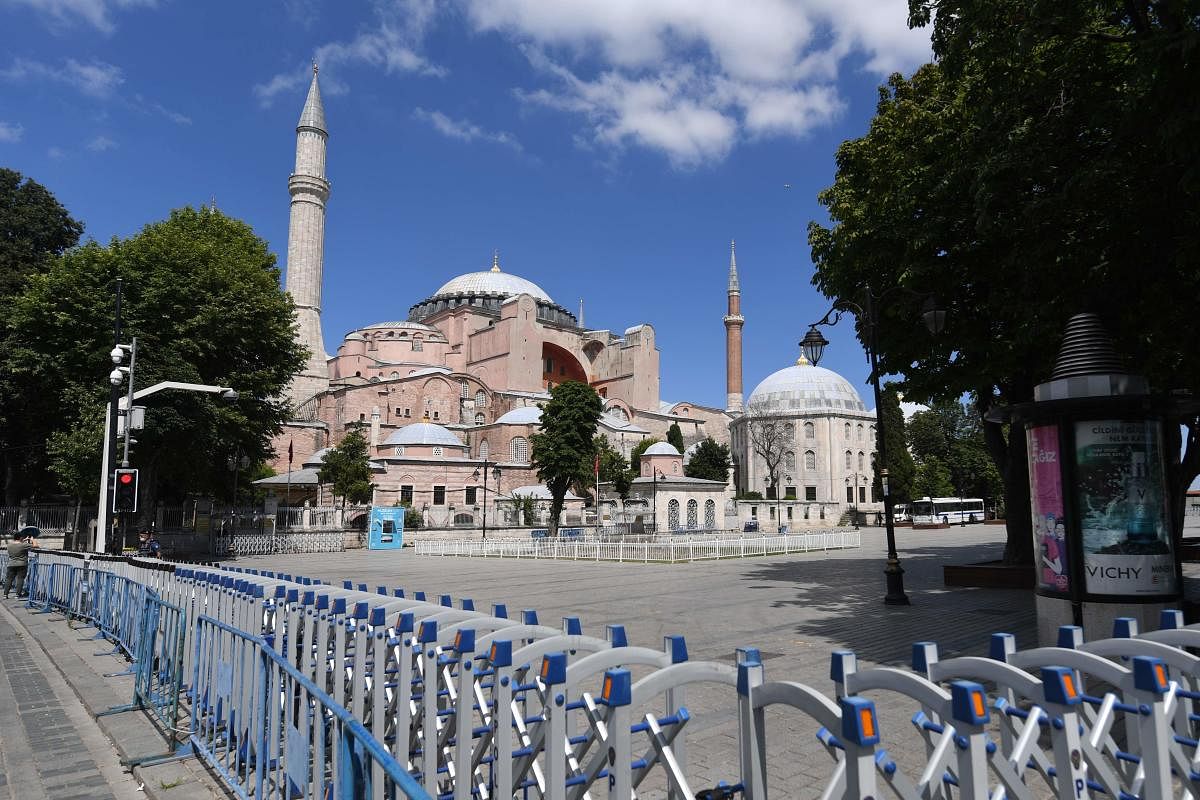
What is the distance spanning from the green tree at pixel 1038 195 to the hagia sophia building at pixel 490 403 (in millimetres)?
27177

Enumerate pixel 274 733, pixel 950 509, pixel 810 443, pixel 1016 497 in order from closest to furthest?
pixel 274 733
pixel 1016 497
pixel 950 509
pixel 810 443

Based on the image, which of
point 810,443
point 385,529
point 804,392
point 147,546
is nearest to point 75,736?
point 147,546

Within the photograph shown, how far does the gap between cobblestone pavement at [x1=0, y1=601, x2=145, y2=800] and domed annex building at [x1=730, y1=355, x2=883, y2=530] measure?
198 feet

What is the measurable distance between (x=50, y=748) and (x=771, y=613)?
8.49 m

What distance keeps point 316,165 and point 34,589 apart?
1955 inches

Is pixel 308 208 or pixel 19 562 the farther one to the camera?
pixel 308 208

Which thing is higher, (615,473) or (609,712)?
A: (615,473)

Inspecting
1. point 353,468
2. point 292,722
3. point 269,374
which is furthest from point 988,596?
point 353,468

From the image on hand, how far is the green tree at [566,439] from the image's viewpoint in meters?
39.4

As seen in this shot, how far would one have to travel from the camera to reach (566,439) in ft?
130

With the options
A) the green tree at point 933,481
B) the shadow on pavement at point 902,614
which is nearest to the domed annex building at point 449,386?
the green tree at point 933,481

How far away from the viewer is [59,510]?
2898 cm

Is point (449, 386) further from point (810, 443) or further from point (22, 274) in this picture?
point (22, 274)

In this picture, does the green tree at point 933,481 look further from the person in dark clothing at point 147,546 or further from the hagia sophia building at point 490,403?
the person in dark clothing at point 147,546
